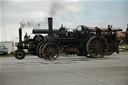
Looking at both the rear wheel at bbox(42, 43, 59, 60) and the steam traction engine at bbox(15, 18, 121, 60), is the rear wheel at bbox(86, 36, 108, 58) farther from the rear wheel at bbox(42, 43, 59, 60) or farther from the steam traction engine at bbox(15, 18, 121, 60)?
the rear wheel at bbox(42, 43, 59, 60)

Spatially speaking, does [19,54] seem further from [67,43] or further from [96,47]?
[96,47]

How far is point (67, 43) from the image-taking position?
60.6ft

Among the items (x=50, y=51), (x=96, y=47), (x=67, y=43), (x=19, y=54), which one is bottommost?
(x=19, y=54)

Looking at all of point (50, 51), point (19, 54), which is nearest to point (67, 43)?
point (50, 51)

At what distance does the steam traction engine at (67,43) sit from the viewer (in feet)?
58.8

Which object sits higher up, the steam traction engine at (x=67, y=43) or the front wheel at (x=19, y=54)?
the steam traction engine at (x=67, y=43)

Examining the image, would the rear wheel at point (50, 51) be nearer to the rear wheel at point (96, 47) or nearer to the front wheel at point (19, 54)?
the front wheel at point (19, 54)

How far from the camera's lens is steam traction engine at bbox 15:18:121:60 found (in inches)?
706

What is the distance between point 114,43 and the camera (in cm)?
1920

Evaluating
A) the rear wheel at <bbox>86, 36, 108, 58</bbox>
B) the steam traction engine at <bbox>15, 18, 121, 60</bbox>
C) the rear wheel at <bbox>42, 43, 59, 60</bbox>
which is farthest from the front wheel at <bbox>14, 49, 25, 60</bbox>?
the rear wheel at <bbox>86, 36, 108, 58</bbox>

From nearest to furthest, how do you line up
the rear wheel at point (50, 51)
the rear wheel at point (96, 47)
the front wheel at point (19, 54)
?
the rear wheel at point (50, 51), the rear wheel at point (96, 47), the front wheel at point (19, 54)

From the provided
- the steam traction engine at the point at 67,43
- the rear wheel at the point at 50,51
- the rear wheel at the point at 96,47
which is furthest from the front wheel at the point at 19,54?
the rear wheel at the point at 96,47

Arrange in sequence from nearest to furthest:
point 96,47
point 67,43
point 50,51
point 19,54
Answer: point 50,51
point 67,43
point 96,47
point 19,54

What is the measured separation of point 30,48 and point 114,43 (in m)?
6.17
